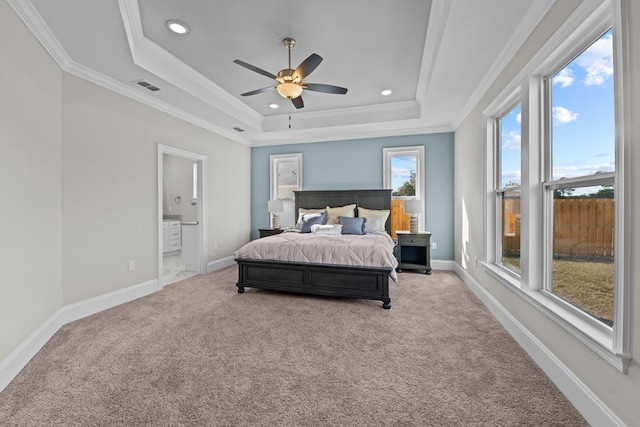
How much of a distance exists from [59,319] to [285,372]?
2.46 m

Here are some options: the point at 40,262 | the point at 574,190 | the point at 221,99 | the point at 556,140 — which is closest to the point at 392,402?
the point at 574,190

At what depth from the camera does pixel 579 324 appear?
169 cm

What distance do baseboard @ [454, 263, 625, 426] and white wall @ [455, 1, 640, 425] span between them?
0.10 ft

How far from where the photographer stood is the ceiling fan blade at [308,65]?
2508 millimetres

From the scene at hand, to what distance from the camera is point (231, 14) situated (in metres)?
2.53

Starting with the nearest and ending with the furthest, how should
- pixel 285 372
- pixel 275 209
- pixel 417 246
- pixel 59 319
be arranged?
pixel 285 372 < pixel 59 319 < pixel 417 246 < pixel 275 209

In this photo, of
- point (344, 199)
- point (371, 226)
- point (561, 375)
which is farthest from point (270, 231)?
point (561, 375)

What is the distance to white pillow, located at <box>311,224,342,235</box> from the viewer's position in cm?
467

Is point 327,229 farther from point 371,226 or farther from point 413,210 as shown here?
point 413,210

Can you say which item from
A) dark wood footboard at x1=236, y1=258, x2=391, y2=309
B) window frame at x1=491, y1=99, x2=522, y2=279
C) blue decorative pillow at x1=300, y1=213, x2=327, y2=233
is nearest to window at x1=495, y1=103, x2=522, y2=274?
window frame at x1=491, y1=99, x2=522, y2=279

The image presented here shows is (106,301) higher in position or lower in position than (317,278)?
lower

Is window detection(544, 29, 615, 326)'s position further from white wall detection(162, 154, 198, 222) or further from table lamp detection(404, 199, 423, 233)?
white wall detection(162, 154, 198, 222)

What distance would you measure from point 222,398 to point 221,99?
401cm

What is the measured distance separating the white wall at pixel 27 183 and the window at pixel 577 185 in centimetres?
379
